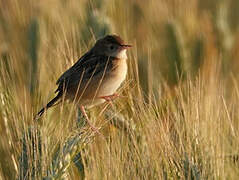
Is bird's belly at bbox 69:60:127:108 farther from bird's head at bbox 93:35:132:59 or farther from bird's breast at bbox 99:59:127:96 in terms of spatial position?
bird's head at bbox 93:35:132:59

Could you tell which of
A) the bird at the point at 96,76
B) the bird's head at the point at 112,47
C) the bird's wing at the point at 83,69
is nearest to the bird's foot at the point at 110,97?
the bird at the point at 96,76

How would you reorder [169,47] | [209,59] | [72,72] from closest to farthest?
[72,72] < [169,47] < [209,59]

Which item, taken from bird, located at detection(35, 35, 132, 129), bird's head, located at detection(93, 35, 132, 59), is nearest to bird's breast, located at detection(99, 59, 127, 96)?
bird, located at detection(35, 35, 132, 129)

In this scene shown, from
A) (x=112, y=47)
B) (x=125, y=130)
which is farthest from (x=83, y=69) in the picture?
(x=125, y=130)

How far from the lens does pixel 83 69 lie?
328 centimetres

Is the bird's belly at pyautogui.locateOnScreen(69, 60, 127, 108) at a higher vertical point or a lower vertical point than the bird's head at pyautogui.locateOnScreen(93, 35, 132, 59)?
lower

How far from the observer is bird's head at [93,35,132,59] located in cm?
350

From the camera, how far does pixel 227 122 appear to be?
2877 millimetres

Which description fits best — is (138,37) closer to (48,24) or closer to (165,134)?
→ (48,24)

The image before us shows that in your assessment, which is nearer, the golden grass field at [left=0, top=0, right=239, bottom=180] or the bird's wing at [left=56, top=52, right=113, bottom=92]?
the golden grass field at [left=0, top=0, right=239, bottom=180]

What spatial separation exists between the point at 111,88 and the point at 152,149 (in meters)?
0.84

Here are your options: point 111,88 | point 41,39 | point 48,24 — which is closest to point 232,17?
point 48,24

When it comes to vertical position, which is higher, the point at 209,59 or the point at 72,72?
the point at 72,72

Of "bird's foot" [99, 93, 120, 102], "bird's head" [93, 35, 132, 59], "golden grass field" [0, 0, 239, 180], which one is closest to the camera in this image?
"golden grass field" [0, 0, 239, 180]
